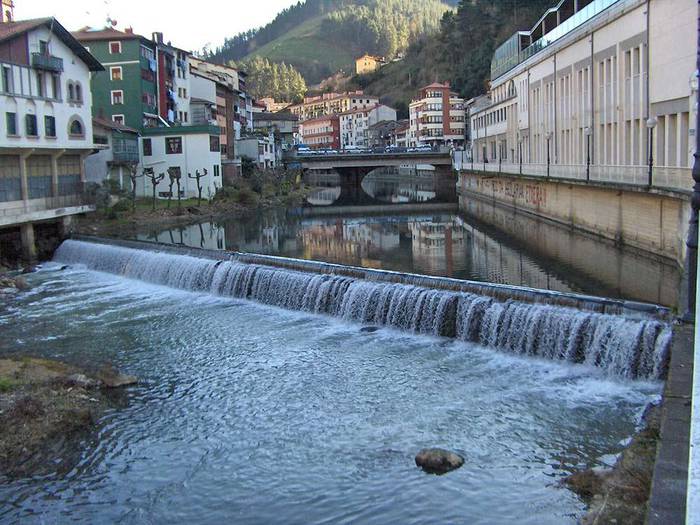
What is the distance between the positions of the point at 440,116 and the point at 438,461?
110 m

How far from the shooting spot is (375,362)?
1752 centimetres

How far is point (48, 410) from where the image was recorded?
544 inches

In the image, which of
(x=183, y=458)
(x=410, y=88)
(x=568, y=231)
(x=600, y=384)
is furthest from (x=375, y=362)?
(x=410, y=88)

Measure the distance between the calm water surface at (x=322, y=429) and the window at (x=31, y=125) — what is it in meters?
19.0

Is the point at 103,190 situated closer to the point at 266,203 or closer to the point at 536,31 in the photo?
the point at 266,203

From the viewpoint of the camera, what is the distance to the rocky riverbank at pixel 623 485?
8914mm

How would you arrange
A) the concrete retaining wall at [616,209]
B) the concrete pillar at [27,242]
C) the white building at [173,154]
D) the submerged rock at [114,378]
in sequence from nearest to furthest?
the submerged rock at [114,378] < the concrete retaining wall at [616,209] < the concrete pillar at [27,242] < the white building at [173,154]

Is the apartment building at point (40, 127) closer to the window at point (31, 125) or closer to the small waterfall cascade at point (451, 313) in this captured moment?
the window at point (31, 125)

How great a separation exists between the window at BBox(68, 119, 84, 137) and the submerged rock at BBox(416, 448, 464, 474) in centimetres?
3453

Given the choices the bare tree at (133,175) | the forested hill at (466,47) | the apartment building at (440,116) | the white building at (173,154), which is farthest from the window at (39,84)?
the apartment building at (440,116)

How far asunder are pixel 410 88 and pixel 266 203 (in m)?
101

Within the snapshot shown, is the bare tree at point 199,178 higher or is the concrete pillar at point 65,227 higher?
the bare tree at point 199,178

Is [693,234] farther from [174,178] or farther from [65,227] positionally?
[174,178]

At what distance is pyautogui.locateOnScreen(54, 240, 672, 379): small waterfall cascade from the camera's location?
618 inches
